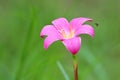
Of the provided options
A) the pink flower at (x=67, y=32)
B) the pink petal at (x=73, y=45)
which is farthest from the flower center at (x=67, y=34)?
the pink petal at (x=73, y=45)

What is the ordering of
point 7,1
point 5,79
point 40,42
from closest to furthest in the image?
point 5,79, point 40,42, point 7,1

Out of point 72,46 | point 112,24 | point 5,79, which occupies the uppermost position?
point 72,46

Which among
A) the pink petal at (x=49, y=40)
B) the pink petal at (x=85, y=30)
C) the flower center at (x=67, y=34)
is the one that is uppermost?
the pink petal at (x=49, y=40)

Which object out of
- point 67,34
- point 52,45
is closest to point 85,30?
point 67,34

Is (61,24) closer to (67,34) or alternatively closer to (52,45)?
(67,34)

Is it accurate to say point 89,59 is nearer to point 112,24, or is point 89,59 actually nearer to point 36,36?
point 36,36

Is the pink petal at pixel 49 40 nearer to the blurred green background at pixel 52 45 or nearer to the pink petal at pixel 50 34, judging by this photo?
the pink petal at pixel 50 34

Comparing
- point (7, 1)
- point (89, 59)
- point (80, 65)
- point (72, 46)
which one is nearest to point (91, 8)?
point (7, 1)
